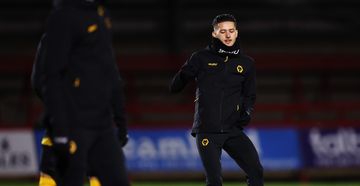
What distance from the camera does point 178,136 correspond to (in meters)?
13.1

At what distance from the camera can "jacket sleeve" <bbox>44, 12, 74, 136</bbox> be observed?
4.68m

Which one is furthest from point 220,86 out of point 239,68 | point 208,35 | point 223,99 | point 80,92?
point 208,35

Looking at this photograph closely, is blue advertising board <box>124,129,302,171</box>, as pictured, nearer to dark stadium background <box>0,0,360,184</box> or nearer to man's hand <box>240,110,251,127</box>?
dark stadium background <box>0,0,360,184</box>

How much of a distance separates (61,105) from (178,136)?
8.43 m

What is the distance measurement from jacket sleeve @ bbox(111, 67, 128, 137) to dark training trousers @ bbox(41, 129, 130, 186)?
19 cm

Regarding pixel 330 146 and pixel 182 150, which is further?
pixel 182 150

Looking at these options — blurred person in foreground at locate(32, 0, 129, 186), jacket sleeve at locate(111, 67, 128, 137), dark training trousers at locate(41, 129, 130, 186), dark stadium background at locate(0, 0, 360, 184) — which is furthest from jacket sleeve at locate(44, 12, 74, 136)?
dark stadium background at locate(0, 0, 360, 184)

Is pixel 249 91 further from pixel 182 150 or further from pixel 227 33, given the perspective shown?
pixel 182 150

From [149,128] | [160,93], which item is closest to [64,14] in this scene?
[149,128]

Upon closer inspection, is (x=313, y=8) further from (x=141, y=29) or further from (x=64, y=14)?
(x=64, y=14)

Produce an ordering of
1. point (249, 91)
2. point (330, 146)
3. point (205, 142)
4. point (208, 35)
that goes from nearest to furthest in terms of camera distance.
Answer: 1. point (205, 142)
2. point (249, 91)
3. point (330, 146)
4. point (208, 35)

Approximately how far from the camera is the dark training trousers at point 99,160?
4828 millimetres

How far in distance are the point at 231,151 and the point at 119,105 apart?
2.11 m

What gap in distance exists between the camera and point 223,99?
6930 millimetres
